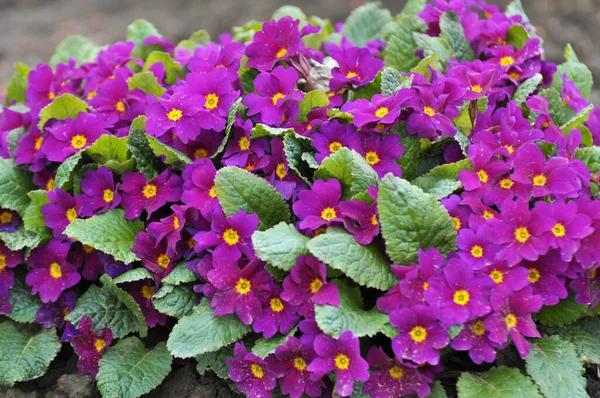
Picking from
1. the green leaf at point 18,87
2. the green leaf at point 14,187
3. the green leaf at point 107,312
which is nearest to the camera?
the green leaf at point 107,312

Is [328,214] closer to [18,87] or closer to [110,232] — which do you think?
[110,232]

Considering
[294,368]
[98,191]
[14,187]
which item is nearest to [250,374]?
[294,368]

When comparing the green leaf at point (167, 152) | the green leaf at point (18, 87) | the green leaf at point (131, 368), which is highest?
the green leaf at point (167, 152)

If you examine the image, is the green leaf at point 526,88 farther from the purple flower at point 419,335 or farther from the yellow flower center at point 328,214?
the purple flower at point 419,335

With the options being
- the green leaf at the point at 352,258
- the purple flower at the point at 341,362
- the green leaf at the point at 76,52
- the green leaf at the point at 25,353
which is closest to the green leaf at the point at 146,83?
the green leaf at the point at 76,52

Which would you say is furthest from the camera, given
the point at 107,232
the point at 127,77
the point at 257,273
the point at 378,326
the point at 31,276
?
the point at 127,77

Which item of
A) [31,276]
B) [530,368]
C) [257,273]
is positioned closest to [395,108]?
[257,273]

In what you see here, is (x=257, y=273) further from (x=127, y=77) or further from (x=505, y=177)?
(x=127, y=77)
